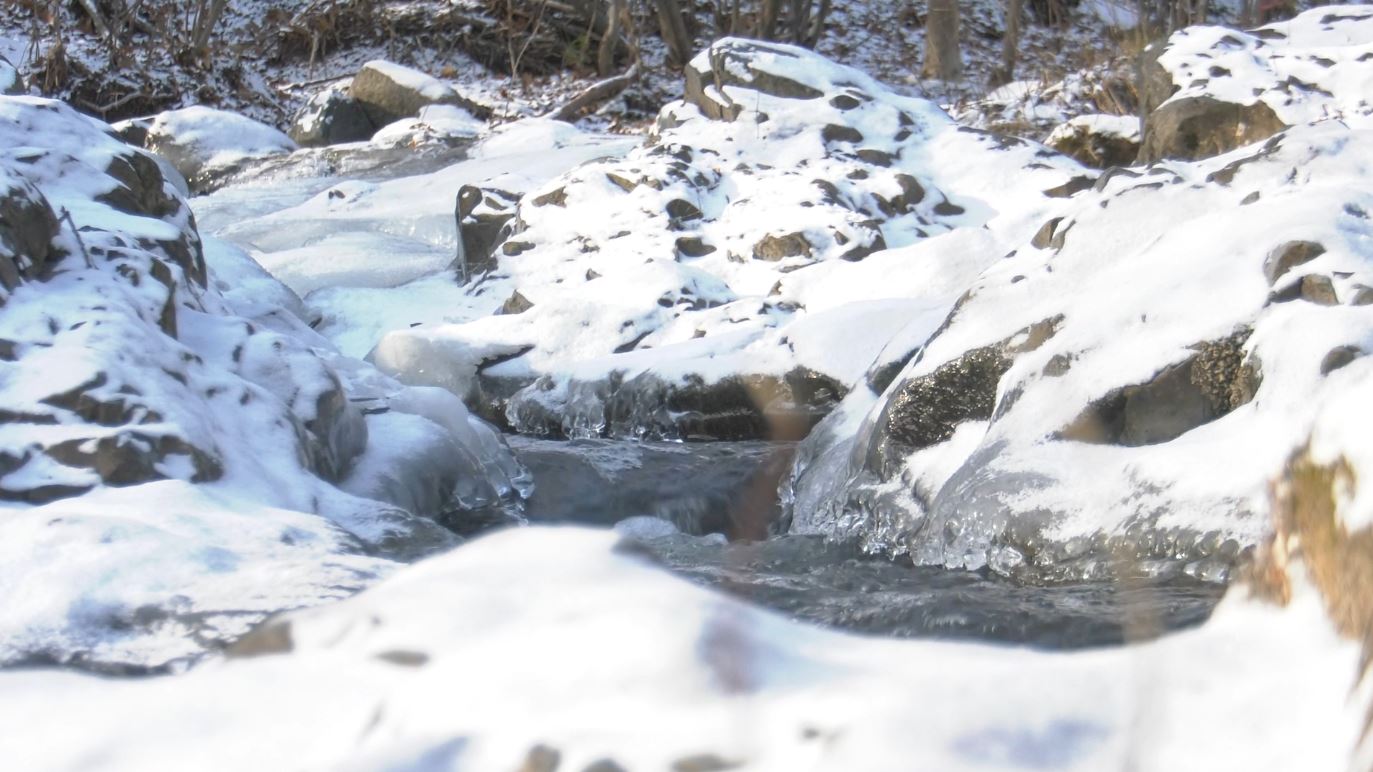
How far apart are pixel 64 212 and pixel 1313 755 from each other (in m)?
4.39

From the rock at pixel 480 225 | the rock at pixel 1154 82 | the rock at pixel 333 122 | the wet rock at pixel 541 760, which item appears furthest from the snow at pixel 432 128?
the wet rock at pixel 541 760

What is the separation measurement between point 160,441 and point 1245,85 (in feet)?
21.3

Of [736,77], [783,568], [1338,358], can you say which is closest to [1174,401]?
[1338,358]

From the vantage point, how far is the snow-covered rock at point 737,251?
641 cm

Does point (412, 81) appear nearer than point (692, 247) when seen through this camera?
No

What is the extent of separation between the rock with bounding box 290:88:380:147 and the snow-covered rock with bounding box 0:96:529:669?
→ 8.15m

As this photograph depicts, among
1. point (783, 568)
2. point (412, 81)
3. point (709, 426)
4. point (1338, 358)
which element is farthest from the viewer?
point (412, 81)

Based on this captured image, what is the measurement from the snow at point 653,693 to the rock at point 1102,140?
8.21m

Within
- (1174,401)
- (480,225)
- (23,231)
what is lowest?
(480,225)

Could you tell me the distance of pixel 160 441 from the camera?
3.72m

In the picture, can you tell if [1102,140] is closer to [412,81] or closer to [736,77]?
[736,77]

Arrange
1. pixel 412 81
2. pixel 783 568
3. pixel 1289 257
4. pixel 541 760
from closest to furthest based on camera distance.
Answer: pixel 541 760 < pixel 1289 257 < pixel 783 568 < pixel 412 81

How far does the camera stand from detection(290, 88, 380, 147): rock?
14.2 metres

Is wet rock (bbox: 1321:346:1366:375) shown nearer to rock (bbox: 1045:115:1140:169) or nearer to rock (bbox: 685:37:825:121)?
rock (bbox: 1045:115:1140:169)
